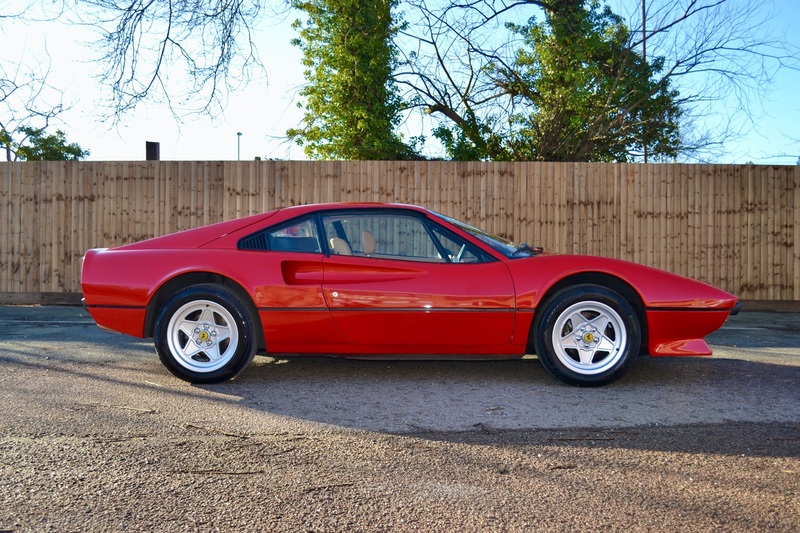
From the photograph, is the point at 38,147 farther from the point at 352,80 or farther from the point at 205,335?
the point at 205,335

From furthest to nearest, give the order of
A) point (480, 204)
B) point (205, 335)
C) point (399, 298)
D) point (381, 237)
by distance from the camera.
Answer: point (480, 204)
point (381, 237)
point (205, 335)
point (399, 298)

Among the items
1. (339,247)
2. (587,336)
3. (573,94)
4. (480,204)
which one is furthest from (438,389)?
(573,94)

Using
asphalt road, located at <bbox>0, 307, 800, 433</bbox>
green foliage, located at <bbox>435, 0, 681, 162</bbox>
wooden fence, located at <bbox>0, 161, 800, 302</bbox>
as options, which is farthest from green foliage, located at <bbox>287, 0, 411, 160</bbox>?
asphalt road, located at <bbox>0, 307, 800, 433</bbox>

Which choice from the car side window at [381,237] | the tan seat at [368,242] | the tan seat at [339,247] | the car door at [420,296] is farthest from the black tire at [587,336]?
the tan seat at [339,247]

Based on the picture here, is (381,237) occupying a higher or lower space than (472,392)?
higher

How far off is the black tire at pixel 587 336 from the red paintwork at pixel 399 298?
0.12m

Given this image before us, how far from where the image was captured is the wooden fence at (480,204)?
10.6 meters

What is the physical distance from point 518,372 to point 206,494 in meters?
3.07

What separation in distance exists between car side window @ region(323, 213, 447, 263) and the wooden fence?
5673 millimetres

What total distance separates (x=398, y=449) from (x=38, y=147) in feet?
61.7

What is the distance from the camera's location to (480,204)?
10859mm

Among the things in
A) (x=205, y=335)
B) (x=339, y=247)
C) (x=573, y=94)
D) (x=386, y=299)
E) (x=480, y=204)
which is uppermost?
(x=573, y=94)

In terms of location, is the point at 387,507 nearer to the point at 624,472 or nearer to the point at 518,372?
the point at 624,472

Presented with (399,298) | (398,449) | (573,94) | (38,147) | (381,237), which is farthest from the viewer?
(38,147)
